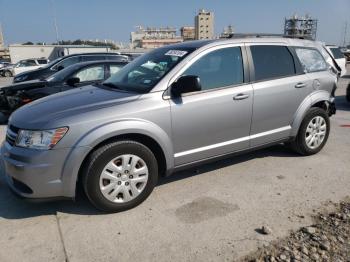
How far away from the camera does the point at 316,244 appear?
9.07ft

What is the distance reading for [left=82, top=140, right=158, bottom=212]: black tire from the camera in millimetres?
3166

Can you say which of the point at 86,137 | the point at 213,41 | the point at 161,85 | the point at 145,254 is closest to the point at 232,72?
the point at 213,41

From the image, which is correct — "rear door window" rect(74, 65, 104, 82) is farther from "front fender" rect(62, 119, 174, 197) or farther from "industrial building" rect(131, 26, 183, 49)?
"industrial building" rect(131, 26, 183, 49)

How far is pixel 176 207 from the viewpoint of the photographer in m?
3.49

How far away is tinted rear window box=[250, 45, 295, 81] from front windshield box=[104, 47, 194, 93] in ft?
3.16

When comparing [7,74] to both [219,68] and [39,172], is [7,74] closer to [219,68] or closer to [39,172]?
[219,68]

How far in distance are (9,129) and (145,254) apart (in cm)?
198

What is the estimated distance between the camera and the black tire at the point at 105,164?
3.17 metres

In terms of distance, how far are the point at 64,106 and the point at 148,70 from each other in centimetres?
112

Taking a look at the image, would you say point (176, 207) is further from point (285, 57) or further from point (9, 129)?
point (285, 57)

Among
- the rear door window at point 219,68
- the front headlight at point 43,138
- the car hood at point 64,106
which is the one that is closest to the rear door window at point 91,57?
the car hood at point 64,106

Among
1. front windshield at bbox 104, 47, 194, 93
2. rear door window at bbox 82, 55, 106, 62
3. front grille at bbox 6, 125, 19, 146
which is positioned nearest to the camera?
front grille at bbox 6, 125, 19, 146

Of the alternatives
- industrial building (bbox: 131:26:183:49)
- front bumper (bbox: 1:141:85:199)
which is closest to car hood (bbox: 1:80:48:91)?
front bumper (bbox: 1:141:85:199)

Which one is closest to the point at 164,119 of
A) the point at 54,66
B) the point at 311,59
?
the point at 311,59
